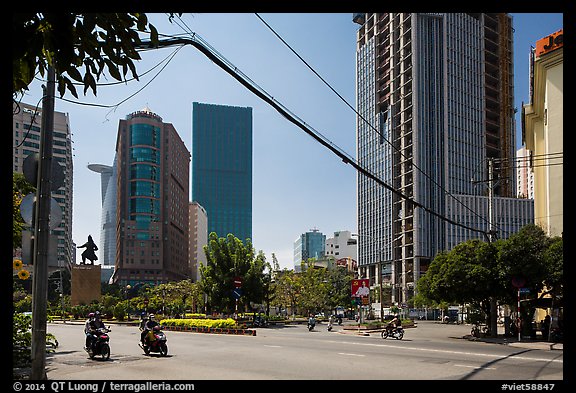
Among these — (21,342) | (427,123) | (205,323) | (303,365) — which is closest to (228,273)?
(205,323)

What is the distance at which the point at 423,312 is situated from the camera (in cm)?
9500

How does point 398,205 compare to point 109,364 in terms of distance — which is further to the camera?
point 398,205

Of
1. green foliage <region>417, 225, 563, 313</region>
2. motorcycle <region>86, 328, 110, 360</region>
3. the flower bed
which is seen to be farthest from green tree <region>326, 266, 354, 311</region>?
motorcycle <region>86, 328, 110, 360</region>

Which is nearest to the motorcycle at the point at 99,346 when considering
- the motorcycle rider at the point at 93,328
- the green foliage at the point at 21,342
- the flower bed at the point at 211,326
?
the motorcycle rider at the point at 93,328

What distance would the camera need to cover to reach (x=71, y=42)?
5.18m

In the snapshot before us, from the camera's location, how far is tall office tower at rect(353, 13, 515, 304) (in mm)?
104438

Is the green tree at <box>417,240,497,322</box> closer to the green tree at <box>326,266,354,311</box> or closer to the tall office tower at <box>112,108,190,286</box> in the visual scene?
the green tree at <box>326,266,354,311</box>

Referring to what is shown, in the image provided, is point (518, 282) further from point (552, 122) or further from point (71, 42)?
point (71, 42)

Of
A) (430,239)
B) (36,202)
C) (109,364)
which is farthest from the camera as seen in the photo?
(430,239)

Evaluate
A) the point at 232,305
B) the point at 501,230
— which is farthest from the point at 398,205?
the point at 232,305

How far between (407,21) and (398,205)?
3542 cm
